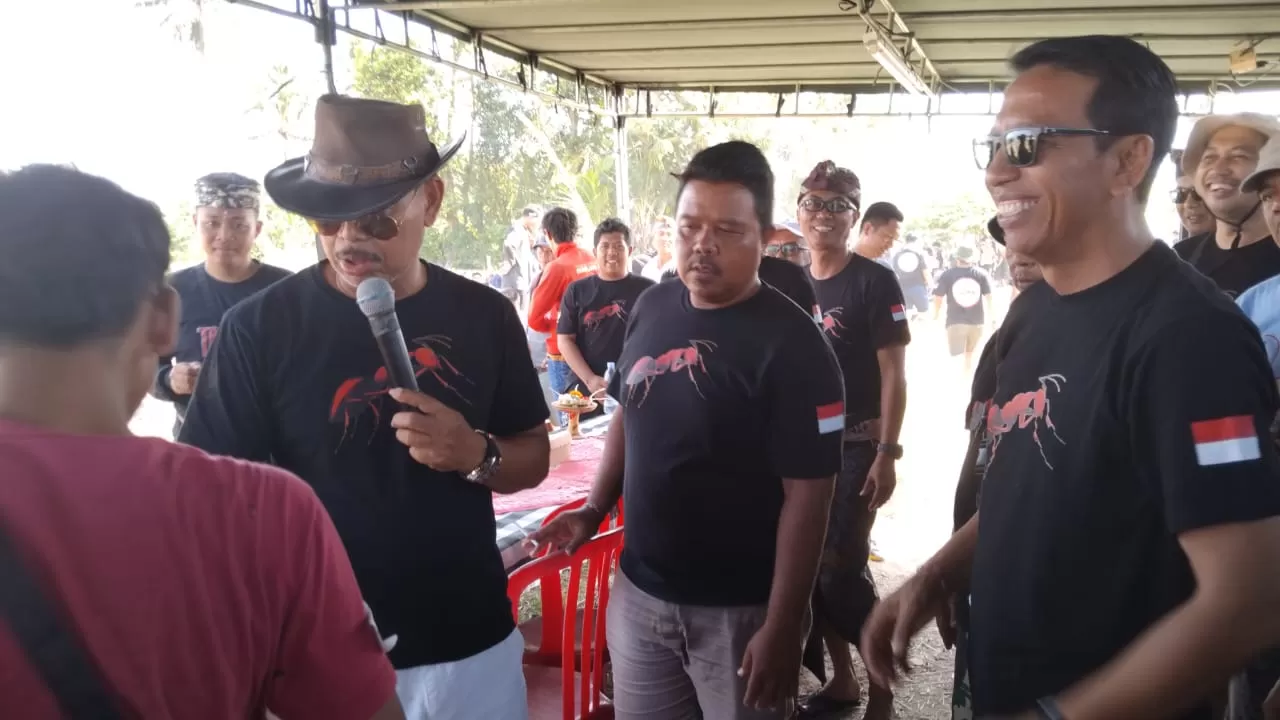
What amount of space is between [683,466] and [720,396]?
0.73 feet

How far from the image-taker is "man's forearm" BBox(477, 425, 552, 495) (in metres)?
1.87

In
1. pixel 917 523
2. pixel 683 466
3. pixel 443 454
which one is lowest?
pixel 917 523

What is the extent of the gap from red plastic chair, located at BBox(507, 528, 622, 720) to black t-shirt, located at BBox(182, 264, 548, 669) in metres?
0.82

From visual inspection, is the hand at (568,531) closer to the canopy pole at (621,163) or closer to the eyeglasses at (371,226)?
the eyeglasses at (371,226)

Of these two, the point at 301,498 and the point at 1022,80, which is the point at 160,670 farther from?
the point at 1022,80

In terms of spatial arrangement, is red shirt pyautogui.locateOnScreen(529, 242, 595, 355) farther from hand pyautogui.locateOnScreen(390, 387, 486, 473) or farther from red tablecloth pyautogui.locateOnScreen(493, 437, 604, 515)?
hand pyautogui.locateOnScreen(390, 387, 486, 473)

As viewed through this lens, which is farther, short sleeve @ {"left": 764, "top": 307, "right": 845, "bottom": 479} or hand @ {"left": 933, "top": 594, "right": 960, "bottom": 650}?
short sleeve @ {"left": 764, "top": 307, "right": 845, "bottom": 479}

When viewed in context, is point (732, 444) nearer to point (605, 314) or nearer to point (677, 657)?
point (677, 657)

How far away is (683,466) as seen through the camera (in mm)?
2156

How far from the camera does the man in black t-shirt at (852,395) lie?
12.5ft

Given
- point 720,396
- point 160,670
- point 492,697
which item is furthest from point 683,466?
point 160,670

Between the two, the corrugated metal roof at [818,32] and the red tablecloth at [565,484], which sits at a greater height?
the corrugated metal roof at [818,32]

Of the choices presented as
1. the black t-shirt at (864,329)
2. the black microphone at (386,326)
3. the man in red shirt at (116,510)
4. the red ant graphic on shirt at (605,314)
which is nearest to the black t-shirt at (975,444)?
the black t-shirt at (864,329)

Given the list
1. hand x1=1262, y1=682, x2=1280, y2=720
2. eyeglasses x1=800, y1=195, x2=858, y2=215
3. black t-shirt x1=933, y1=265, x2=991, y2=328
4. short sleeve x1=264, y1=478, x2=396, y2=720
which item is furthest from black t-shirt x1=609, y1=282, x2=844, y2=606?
black t-shirt x1=933, y1=265, x2=991, y2=328
